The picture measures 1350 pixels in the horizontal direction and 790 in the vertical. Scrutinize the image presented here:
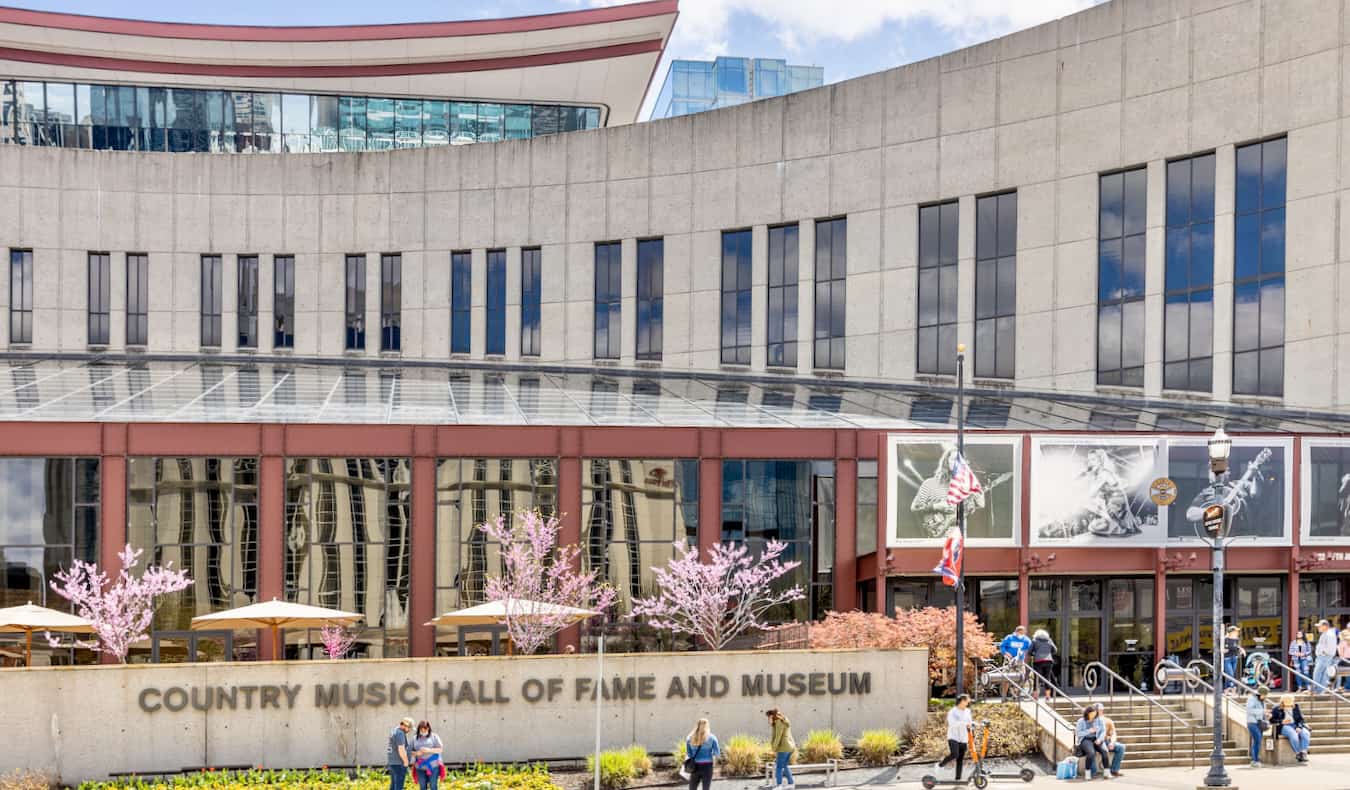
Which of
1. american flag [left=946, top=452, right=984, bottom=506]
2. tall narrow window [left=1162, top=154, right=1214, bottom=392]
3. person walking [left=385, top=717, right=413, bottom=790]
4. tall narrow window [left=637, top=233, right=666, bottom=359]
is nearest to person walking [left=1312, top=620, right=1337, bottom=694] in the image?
american flag [left=946, top=452, right=984, bottom=506]

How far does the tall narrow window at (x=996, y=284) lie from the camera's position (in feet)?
169

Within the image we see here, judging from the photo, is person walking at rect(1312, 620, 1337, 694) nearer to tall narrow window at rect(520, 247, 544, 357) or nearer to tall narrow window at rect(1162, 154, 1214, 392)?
tall narrow window at rect(1162, 154, 1214, 392)

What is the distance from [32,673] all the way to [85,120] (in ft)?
140

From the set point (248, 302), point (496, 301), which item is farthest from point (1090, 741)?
point (248, 302)

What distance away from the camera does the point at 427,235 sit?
61.6 meters

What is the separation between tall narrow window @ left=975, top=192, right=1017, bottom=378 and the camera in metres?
51.5

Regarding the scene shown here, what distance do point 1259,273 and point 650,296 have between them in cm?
2235

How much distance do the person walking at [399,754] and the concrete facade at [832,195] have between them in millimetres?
29100

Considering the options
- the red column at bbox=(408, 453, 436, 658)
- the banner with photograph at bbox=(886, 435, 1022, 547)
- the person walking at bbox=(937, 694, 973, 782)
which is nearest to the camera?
the person walking at bbox=(937, 694, 973, 782)

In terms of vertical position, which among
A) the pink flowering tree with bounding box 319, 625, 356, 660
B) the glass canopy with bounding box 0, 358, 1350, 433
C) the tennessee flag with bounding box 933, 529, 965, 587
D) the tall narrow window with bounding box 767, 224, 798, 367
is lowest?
the pink flowering tree with bounding box 319, 625, 356, 660

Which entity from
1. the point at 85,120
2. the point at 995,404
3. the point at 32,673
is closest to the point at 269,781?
the point at 32,673

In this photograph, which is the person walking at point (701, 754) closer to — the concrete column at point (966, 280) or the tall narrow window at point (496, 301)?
the concrete column at point (966, 280)

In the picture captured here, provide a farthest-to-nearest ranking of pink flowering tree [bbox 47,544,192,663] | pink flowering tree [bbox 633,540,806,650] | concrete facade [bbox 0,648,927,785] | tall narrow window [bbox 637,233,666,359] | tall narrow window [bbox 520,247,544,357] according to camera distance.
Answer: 1. tall narrow window [bbox 520,247,544,357]
2. tall narrow window [bbox 637,233,666,359]
3. pink flowering tree [bbox 633,540,806,650]
4. pink flowering tree [bbox 47,544,192,663]
5. concrete facade [bbox 0,648,927,785]

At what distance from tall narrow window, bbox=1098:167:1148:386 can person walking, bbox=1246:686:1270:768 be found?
19546 mm
